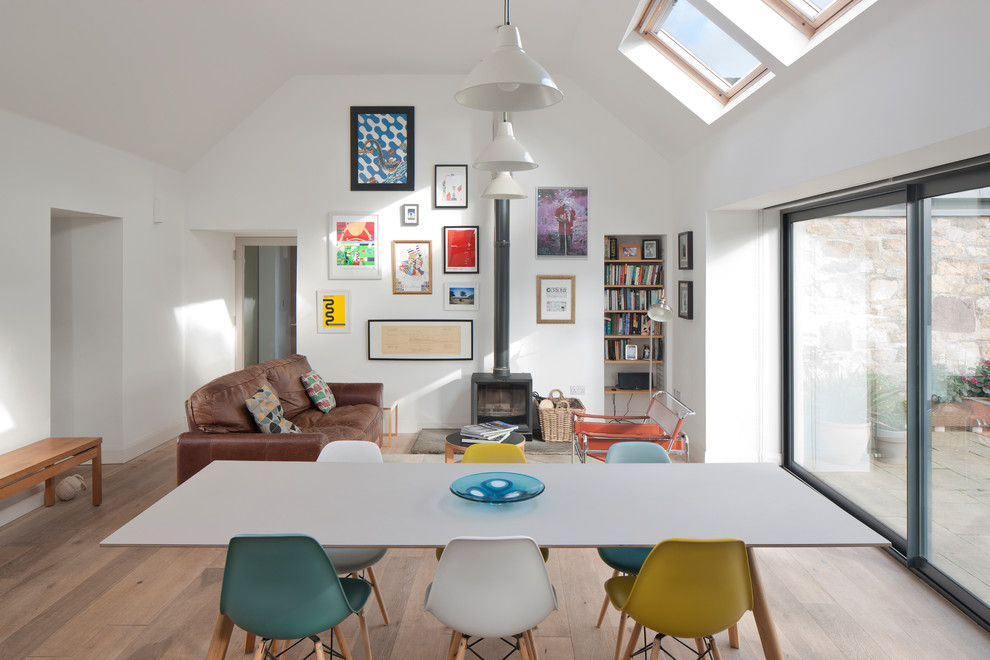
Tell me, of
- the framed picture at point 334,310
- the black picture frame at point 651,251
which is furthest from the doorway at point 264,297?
the black picture frame at point 651,251

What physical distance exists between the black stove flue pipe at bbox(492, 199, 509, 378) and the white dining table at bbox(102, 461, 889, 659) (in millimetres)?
3577

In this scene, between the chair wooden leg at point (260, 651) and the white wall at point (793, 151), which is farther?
the white wall at point (793, 151)

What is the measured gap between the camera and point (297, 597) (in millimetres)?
2027

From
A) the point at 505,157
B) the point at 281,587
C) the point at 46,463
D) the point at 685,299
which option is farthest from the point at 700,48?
the point at 46,463

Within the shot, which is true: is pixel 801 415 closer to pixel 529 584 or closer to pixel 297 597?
pixel 529 584

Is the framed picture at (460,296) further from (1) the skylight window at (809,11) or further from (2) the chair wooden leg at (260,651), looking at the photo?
(2) the chair wooden leg at (260,651)

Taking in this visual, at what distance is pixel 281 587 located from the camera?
201cm

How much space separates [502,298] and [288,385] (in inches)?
87.4

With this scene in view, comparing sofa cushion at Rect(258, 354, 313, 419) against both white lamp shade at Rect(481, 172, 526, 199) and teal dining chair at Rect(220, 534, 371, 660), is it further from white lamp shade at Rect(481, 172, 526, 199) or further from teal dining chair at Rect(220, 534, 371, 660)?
teal dining chair at Rect(220, 534, 371, 660)

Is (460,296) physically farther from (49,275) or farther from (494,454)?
(494,454)

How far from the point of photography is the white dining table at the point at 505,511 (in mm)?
2102

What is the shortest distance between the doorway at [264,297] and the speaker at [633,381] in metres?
3.75

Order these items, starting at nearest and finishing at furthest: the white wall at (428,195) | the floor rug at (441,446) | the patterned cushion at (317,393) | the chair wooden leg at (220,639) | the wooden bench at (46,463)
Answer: the chair wooden leg at (220,639), the wooden bench at (46,463), the patterned cushion at (317,393), the floor rug at (441,446), the white wall at (428,195)

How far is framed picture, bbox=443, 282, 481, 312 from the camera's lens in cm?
676
